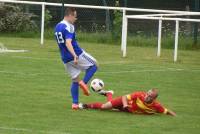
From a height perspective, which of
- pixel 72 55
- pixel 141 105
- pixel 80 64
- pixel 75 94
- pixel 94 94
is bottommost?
pixel 94 94

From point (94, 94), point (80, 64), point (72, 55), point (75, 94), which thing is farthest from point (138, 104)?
point (94, 94)

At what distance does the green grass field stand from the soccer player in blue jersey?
453 mm

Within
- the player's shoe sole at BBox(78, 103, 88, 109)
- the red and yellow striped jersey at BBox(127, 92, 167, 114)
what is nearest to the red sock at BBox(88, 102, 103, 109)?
the player's shoe sole at BBox(78, 103, 88, 109)

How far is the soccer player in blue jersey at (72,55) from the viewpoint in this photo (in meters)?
14.0

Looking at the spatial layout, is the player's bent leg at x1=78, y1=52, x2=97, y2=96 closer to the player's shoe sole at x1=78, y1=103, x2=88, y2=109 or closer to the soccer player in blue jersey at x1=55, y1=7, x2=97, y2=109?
the soccer player in blue jersey at x1=55, y1=7, x2=97, y2=109

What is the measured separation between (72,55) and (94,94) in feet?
8.45

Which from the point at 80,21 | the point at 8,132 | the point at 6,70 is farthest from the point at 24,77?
the point at 80,21

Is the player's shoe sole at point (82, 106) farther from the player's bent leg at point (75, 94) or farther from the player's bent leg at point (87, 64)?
the player's bent leg at point (87, 64)

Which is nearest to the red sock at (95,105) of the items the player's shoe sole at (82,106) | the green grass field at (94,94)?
the player's shoe sole at (82,106)

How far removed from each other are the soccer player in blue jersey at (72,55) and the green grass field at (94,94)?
1.49 feet

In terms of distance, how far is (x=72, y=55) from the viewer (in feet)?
45.6

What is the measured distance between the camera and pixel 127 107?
1381 cm

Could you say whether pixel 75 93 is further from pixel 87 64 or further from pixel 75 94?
pixel 87 64

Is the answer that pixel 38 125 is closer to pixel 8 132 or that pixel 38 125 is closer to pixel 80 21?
pixel 8 132
